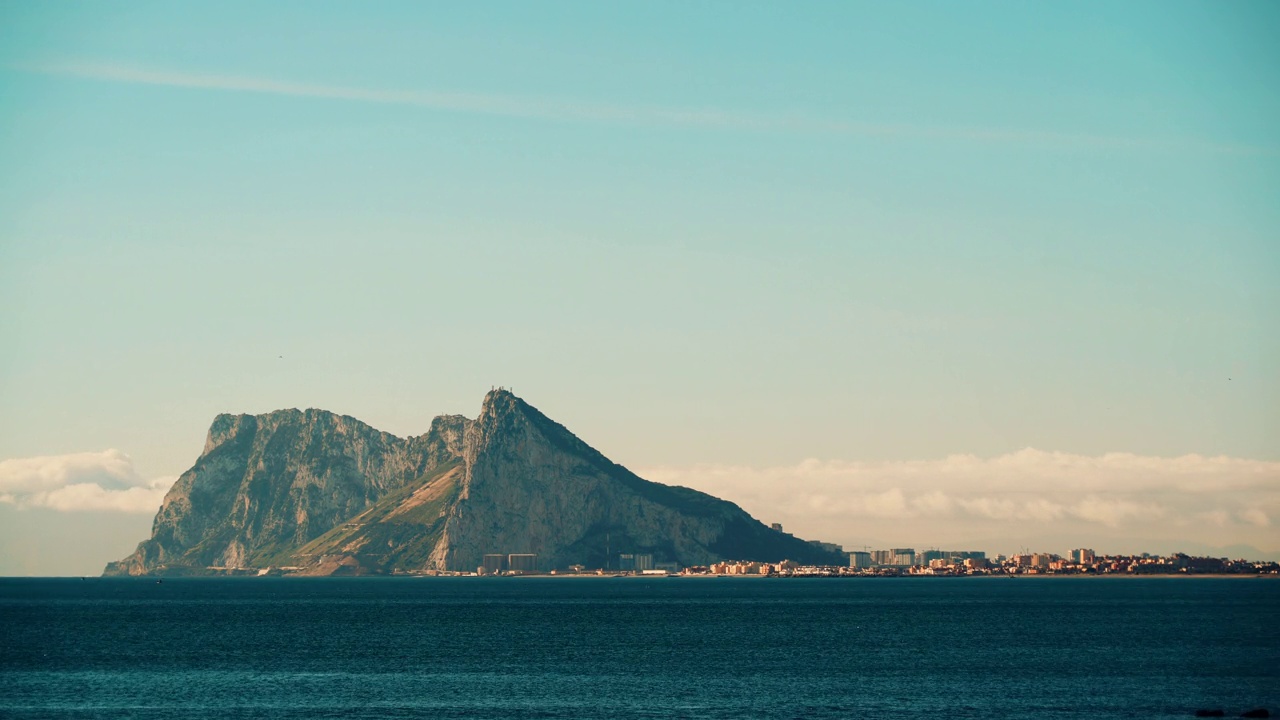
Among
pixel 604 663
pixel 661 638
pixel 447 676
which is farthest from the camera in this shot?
pixel 661 638

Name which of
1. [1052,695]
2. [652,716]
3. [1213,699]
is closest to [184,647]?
[652,716]

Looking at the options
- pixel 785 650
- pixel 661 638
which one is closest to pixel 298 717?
pixel 785 650

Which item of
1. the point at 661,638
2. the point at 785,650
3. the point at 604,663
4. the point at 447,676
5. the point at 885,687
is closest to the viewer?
the point at 885,687

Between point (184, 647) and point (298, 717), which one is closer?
point (298, 717)

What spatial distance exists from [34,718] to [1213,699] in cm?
9812

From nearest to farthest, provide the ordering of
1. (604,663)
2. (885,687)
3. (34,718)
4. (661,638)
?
(34,718)
(885,687)
(604,663)
(661,638)

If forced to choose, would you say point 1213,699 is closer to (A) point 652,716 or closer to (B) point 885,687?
(B) point 885,687

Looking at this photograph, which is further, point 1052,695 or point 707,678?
point 707,678

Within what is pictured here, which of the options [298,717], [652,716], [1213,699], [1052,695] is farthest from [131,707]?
[1213,699]

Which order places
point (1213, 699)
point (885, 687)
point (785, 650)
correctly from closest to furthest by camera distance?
1. point (1213, 699)
2. point (885, 687)
3. point (785, 650)

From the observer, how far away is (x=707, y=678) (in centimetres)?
13750

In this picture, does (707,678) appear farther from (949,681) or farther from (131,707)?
(131,707)

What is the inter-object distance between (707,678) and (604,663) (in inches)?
809

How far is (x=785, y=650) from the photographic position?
173 metres
